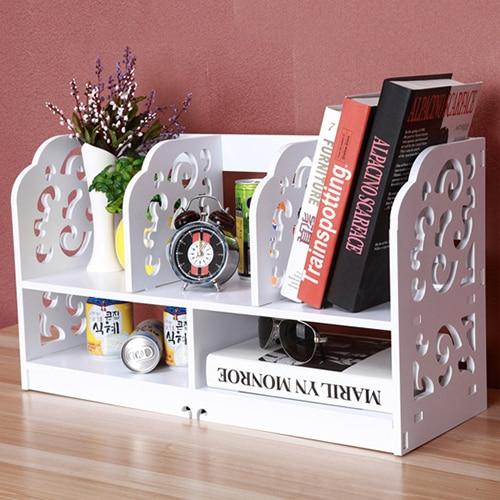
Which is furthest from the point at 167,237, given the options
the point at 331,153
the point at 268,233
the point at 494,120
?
the point at 494,120

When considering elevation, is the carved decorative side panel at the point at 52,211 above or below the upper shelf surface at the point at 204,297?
above

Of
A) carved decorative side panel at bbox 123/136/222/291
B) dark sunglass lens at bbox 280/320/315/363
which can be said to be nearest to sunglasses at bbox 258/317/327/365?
dark sunglass lens at bbox 280/320/315/363

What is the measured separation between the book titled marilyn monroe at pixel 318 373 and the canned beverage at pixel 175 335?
0.26 ft

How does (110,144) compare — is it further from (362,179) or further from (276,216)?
(362,179)

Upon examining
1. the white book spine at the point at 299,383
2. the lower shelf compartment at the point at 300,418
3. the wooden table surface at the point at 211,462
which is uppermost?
the white book spine at the point at 299,383

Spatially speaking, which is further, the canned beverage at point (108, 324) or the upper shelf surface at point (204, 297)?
the canned beverage at point (108, 324)

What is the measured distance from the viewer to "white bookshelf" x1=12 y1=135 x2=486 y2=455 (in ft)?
4.14

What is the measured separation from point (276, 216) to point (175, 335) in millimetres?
253

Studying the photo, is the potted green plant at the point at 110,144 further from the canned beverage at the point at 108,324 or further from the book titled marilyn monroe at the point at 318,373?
the book titled marilyn monroe at the point at 318,373

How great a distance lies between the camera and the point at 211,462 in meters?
1.27

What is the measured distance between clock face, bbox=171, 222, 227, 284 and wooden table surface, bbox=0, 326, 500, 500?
0.65 feet

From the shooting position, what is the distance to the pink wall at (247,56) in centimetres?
147

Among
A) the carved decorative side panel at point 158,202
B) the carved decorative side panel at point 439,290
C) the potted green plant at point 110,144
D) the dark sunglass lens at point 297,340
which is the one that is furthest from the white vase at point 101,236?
the carved decorative side panel at point 439,290

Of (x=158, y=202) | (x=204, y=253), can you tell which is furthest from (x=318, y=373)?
(x=158, y=202)
